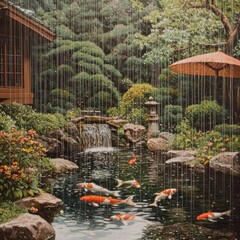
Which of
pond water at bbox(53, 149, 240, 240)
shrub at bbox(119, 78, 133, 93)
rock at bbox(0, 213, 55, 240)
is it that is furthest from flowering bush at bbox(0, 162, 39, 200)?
shrub at bbox(119, 78, 133, 93)

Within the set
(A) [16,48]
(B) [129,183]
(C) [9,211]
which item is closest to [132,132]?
(A) [16,48]

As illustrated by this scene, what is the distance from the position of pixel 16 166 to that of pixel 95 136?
35.5 feet

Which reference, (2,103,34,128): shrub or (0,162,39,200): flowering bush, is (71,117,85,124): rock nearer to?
(2,103,34,128): shrub

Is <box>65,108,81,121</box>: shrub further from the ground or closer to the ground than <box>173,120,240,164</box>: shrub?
further from the ground

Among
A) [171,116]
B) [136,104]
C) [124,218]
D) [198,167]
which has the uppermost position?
[136,104]

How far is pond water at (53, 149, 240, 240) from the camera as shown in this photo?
25.1 ft

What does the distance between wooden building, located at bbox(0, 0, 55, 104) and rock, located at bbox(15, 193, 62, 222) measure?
5499 millimetres

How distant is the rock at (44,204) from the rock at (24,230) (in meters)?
1.09

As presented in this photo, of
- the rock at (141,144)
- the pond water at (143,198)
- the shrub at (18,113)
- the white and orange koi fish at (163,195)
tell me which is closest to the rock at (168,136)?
the rock at (141,144)

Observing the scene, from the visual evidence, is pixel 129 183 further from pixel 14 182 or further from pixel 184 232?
pixel 184 232

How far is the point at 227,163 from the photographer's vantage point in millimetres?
12672

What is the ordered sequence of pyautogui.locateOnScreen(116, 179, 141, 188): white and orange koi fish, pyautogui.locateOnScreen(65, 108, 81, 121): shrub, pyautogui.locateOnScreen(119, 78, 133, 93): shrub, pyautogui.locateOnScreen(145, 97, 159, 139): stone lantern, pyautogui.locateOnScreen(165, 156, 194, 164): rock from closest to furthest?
pyautogui.locateOnScreen(116, 179, 141, 188): white and orange koi fish → pyautogui.locateOnScreen(165, 156, 194, 164): rock → pyautogui.locateOnScreen(145, 97, 159, 139): stone lantern → pyautogui.locateOnScreen(65, 108, 81, 121): shrub → pyautogui.locateOnScreen(119, 78, 133, 93): shrub

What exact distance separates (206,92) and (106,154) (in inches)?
326

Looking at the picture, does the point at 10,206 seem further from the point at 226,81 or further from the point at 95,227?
the point at 226,81
